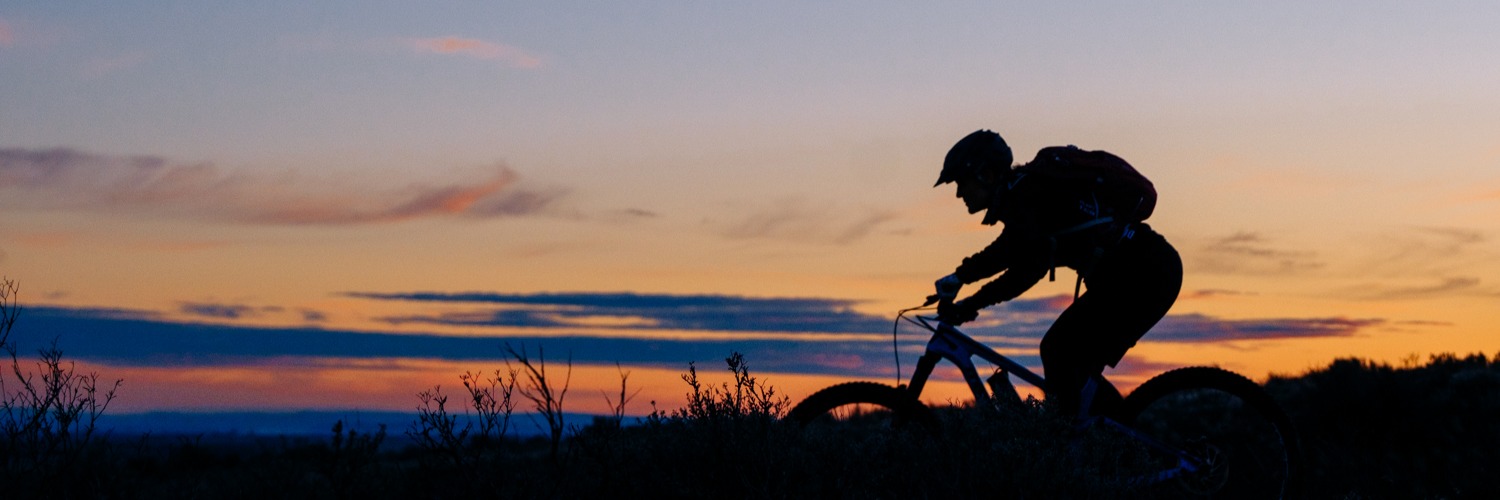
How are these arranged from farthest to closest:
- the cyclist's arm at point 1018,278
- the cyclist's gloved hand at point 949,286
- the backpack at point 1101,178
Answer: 1. the cyclist's gloved hand at point 949,286
2. the cyclist's arm at point 1018,278
3. the backpack at point 1101,178

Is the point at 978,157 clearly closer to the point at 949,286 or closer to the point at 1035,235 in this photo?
the point at 1035,235

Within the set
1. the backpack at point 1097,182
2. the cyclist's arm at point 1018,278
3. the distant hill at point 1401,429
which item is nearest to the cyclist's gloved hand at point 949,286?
the cyclist's arm at point 1018,278

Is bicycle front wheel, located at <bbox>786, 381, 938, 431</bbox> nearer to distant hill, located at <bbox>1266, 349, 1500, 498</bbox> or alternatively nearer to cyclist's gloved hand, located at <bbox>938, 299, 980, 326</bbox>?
cyclist's gloved hand, located at <bbox>938, 299, 980, 326</bbox>

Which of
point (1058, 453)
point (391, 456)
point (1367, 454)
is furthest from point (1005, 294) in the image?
point (391, 456)

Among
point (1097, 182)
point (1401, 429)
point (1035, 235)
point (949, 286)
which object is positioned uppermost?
point (1097, 182)

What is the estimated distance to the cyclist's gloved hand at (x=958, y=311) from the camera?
7.69 meters

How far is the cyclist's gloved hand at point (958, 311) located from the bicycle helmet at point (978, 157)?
2.40 feet

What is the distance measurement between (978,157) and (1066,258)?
2.47 feet

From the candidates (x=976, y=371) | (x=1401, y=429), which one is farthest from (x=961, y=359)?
(x=1401, y=429)

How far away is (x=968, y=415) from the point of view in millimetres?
7328

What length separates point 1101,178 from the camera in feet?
24.2

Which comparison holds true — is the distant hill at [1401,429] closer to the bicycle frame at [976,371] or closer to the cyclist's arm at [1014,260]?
the bicycle frame at [976,371]

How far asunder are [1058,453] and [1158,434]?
794 cm

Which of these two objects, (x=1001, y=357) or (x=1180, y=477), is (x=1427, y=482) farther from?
(x=1001, y=357)
